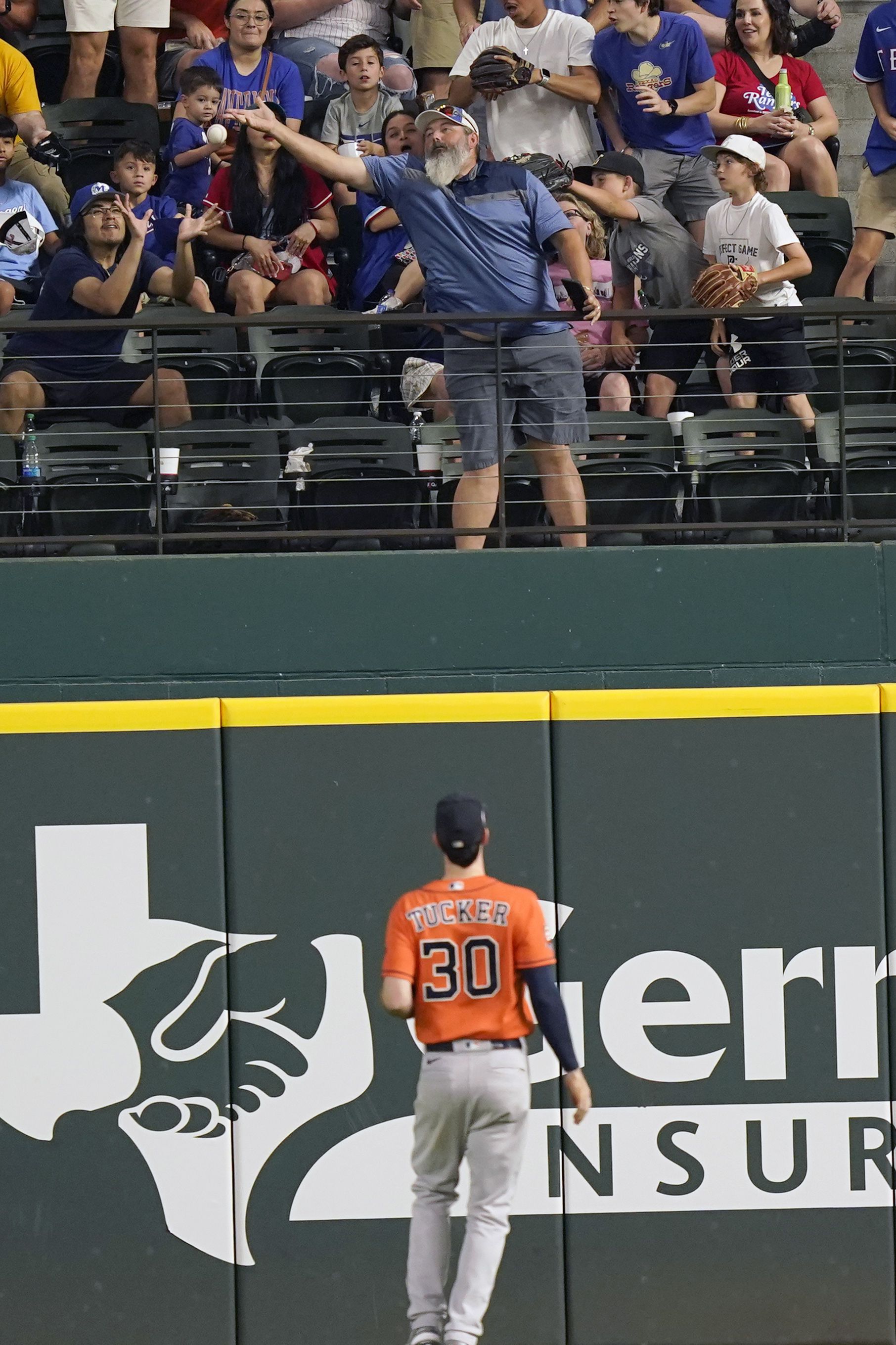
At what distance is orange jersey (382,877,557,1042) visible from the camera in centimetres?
561

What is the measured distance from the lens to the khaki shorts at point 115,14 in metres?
11.0

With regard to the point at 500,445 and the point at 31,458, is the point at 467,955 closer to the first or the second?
the point at 500,445

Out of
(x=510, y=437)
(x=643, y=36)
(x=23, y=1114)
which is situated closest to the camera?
(x=23, y=1114)

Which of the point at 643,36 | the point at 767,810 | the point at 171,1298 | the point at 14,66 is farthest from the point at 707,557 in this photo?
the point at 14,66

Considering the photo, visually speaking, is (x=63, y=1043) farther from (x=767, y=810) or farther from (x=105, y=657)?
(x=767, y=810)

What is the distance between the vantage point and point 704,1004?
22.4 feet

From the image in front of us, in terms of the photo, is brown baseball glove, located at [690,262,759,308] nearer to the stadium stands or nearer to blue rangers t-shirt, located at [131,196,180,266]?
the stadium stands

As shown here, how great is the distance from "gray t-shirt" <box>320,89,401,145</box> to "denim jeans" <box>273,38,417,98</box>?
0.95 m

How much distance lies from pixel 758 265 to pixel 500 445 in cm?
215

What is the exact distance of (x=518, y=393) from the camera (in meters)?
7.50

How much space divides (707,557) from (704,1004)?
1.72 metres

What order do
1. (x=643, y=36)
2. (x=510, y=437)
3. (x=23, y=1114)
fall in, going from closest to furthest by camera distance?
(x=23, y=1114)
(x=510, y=437)
(x=643, y=36)

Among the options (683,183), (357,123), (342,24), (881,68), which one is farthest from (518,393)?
(342,24)

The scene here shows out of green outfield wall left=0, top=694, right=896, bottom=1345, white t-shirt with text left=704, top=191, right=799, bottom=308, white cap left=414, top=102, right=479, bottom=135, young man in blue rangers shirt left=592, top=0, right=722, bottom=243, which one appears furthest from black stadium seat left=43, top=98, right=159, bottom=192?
green outfield wall left=0, top=694, right=896, bottom=1345
